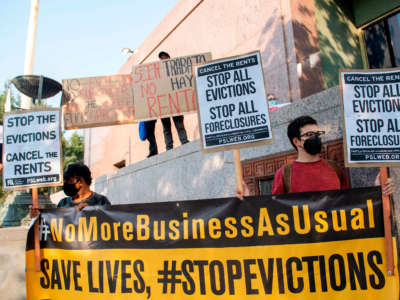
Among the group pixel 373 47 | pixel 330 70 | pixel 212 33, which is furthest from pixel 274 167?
pixel 212 33

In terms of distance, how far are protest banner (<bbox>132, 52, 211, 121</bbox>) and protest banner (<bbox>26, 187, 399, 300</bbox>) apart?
105 inches

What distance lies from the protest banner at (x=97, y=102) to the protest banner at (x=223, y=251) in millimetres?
3003

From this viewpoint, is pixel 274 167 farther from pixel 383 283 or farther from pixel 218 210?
pixel 383 283

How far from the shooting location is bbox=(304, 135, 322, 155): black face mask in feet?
10.5

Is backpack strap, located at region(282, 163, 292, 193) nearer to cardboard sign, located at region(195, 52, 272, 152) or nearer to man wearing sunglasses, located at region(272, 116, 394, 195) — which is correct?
man wearing sunglasses, located at region(272, 116, 394, 195)

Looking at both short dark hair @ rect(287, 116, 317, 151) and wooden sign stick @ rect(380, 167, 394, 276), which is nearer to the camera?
wooden sign stick @ rect(380, 167, 394, 276)

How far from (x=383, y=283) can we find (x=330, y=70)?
494 cm

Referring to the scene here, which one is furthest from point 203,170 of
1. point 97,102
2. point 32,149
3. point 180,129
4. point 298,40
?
point 298,40

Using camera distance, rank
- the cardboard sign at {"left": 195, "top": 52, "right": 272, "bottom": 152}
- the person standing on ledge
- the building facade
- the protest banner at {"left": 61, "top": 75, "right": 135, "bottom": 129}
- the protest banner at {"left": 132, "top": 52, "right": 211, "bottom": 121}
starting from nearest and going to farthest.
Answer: the cardboard sign at {"left": 195, "top": 52, "right": 272, "bottom": 152}
the protest banner at {"left": 132, "top": 52, "right": 211, "bottom": 121}
the protest banner at {"left": 61, "top": 75, "right": 135, "bottom": 129}
the person standing on ledge
the building facade

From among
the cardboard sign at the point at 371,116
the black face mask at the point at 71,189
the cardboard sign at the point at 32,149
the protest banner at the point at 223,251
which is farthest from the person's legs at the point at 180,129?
the cardboard sign at the point at 371,116

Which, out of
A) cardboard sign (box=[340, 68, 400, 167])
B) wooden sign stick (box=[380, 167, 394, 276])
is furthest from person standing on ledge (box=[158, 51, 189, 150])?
wooden sign stick (box=[380, 167, 394, 276])

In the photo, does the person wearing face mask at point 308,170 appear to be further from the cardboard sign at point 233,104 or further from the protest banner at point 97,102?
the protest banner at point 97,102

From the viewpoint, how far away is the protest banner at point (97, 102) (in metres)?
6.23

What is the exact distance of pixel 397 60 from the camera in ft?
22.5
